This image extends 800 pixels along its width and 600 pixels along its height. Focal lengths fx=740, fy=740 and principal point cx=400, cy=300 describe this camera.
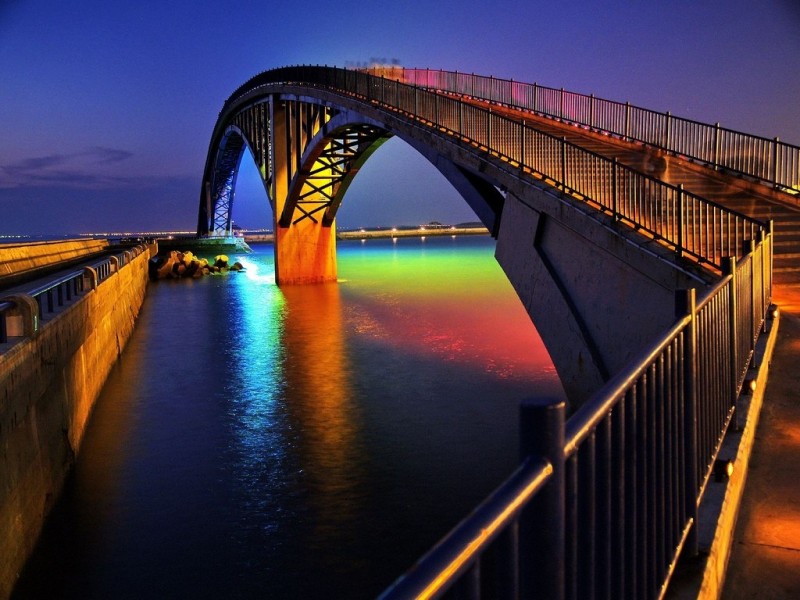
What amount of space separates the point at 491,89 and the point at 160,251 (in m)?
48.1

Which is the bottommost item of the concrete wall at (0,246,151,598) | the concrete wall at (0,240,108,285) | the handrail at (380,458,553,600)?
the concrete wall at (0,246,151,598)

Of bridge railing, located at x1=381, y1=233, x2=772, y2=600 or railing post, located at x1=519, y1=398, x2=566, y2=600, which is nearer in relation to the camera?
bridge railing, located at x1=381, y1=233, x2=772, y2=600

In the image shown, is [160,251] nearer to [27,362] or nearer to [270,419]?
[270,419]

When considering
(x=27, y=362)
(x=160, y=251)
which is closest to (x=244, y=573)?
(x=27, y=362)

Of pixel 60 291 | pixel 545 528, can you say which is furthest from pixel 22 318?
pixel 545 528

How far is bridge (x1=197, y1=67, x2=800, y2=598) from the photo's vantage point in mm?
2057

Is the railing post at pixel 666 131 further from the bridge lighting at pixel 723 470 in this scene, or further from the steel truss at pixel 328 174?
the bridge lighting at pixel 723 470

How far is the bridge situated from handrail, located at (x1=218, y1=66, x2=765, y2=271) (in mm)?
46

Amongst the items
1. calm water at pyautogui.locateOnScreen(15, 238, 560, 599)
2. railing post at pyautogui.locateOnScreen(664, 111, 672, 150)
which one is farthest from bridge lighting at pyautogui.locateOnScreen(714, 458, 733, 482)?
railing post at pyautogui.locateOnScreen(664, 111, 672, 150)

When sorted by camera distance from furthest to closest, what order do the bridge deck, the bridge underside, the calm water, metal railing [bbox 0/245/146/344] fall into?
the bridge deck, the bridge underside, the calm water, metal railing [bbox 0/245/146/344]

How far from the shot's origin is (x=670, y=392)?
12.9ft

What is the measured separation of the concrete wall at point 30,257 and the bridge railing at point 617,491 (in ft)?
58.6

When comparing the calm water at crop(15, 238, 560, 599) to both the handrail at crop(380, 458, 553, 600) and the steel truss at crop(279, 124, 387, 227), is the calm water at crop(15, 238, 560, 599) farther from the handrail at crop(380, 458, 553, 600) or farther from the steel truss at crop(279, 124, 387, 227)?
the steel truss at crop(279, 124, 387, 227)

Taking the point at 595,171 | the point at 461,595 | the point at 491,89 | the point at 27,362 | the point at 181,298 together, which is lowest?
the point at 181,298
